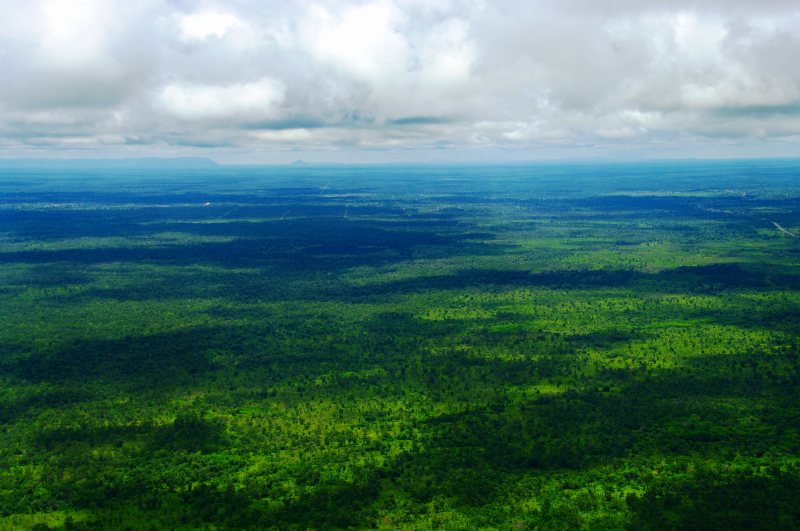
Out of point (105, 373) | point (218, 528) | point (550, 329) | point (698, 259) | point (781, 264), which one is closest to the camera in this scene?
point (218, 528)

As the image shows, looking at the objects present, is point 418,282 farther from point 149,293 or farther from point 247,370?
point 247,370

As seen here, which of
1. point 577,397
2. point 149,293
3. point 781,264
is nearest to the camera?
point 577,397

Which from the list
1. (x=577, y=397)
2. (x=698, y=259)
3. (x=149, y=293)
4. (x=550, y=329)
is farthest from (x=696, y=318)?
(x=149, y=293)

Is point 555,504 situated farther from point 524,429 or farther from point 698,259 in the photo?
point 698,259

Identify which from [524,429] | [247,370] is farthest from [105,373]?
[524,429]

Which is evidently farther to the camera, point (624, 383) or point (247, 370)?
point (247, 370)

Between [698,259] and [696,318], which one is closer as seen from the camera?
[696,318]

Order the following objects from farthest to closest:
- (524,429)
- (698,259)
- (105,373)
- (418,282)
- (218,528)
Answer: (698,259) < (418,282) < (105,373) < (524,429) < (218,528)

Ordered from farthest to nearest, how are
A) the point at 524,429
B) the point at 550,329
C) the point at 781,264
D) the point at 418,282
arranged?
1. the point at 781,264
2. the point at 418,282
3. the point at 550,329
4. the point at 524,429
